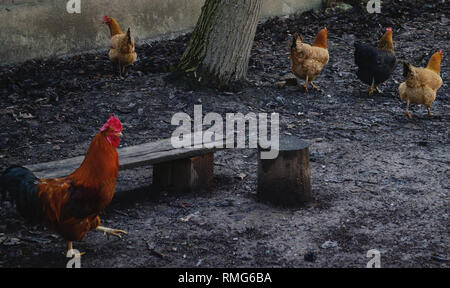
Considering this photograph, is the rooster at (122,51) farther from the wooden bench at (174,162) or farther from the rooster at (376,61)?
the wooden bench at (174,162)

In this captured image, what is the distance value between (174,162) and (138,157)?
52 centimetres

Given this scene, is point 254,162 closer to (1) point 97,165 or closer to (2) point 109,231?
(2) point 109,231

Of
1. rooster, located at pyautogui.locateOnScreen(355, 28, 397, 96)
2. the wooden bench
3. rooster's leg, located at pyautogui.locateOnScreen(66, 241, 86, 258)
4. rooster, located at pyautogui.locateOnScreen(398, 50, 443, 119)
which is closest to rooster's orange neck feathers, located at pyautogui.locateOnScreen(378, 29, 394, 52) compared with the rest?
rooster, located at pyautogui.locateOnScreen(355, 28, 397, 96)

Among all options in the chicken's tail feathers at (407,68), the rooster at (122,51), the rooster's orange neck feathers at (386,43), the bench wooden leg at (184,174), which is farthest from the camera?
the rooster at (122,51)

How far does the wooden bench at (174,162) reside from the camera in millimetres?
4793

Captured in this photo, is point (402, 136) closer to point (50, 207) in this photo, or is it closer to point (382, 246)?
point (382, 246)

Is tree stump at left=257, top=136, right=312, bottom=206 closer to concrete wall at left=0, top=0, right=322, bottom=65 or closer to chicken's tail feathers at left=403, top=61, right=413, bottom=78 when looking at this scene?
chicken's tail feathers at left=403, top=61, right=413, bottom=78

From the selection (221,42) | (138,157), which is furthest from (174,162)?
(221,42)

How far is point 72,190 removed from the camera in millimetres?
3979

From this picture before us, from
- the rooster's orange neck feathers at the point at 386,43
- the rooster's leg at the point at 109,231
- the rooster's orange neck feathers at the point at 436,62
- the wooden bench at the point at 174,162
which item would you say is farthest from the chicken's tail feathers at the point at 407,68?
the rooster's leg at the point at 109,231

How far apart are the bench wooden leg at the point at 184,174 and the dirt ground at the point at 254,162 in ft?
0.38

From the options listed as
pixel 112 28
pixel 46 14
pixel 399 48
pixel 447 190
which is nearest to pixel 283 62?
pixel 399 48
